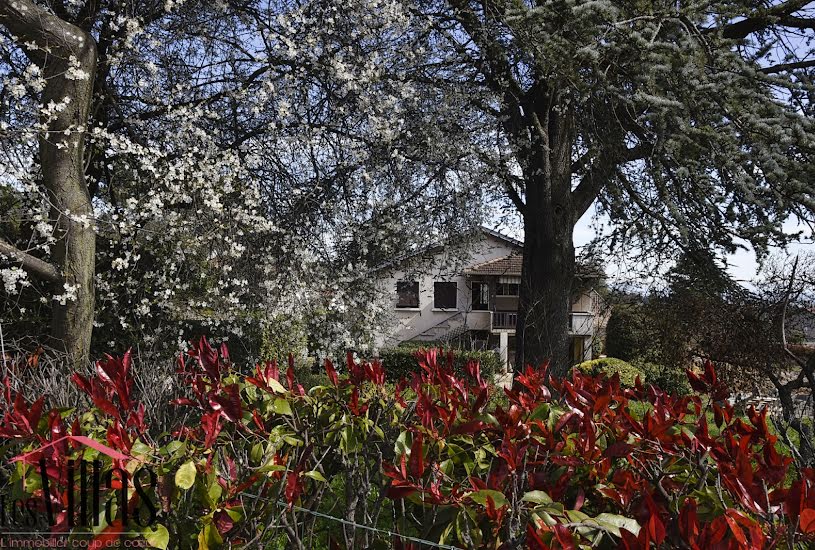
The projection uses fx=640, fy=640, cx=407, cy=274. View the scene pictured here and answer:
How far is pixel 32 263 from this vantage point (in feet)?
17.6

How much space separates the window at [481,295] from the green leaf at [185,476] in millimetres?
26158

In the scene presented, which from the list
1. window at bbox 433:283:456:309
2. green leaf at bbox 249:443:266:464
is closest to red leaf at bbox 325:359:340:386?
green leaf at bbox 249:443:266:464

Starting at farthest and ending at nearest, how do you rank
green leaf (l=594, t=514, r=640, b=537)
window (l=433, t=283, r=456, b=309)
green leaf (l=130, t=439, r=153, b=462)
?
window (l=433, t=283, r=456, b=309) → green leaf (l=130, t=439, r=153, b=462) → green leaf (l=594, t=514, r=640, b=537)

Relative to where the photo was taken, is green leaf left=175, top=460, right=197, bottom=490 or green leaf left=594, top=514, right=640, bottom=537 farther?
green leaf left=175, top=460, right=197, bottom=490

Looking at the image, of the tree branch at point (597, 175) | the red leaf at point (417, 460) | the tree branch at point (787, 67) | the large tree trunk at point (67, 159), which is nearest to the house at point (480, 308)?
the tree branch at point (597, 175)

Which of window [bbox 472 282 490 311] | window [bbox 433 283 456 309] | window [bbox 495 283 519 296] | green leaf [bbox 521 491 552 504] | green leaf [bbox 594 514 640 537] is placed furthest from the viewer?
window [bbox 495 283 519 296]

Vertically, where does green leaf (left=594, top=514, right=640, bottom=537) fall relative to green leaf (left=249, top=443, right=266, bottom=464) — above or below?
below

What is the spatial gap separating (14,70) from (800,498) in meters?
6.42

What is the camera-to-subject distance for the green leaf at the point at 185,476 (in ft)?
5.40

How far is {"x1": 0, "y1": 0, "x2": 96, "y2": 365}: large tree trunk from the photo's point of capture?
523 centimetres

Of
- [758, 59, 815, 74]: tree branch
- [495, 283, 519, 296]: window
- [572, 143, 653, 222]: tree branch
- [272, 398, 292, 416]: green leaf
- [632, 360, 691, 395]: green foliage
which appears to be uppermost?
[758, 59, 815, 74]: tree branch

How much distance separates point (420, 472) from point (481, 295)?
26.2 m

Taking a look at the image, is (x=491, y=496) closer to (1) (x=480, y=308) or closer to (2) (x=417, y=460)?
(2) (x=417, y=460)

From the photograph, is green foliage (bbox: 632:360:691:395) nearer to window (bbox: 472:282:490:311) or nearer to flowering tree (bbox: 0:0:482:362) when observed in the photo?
flowering tree (bbox: 0:0:482:362)
